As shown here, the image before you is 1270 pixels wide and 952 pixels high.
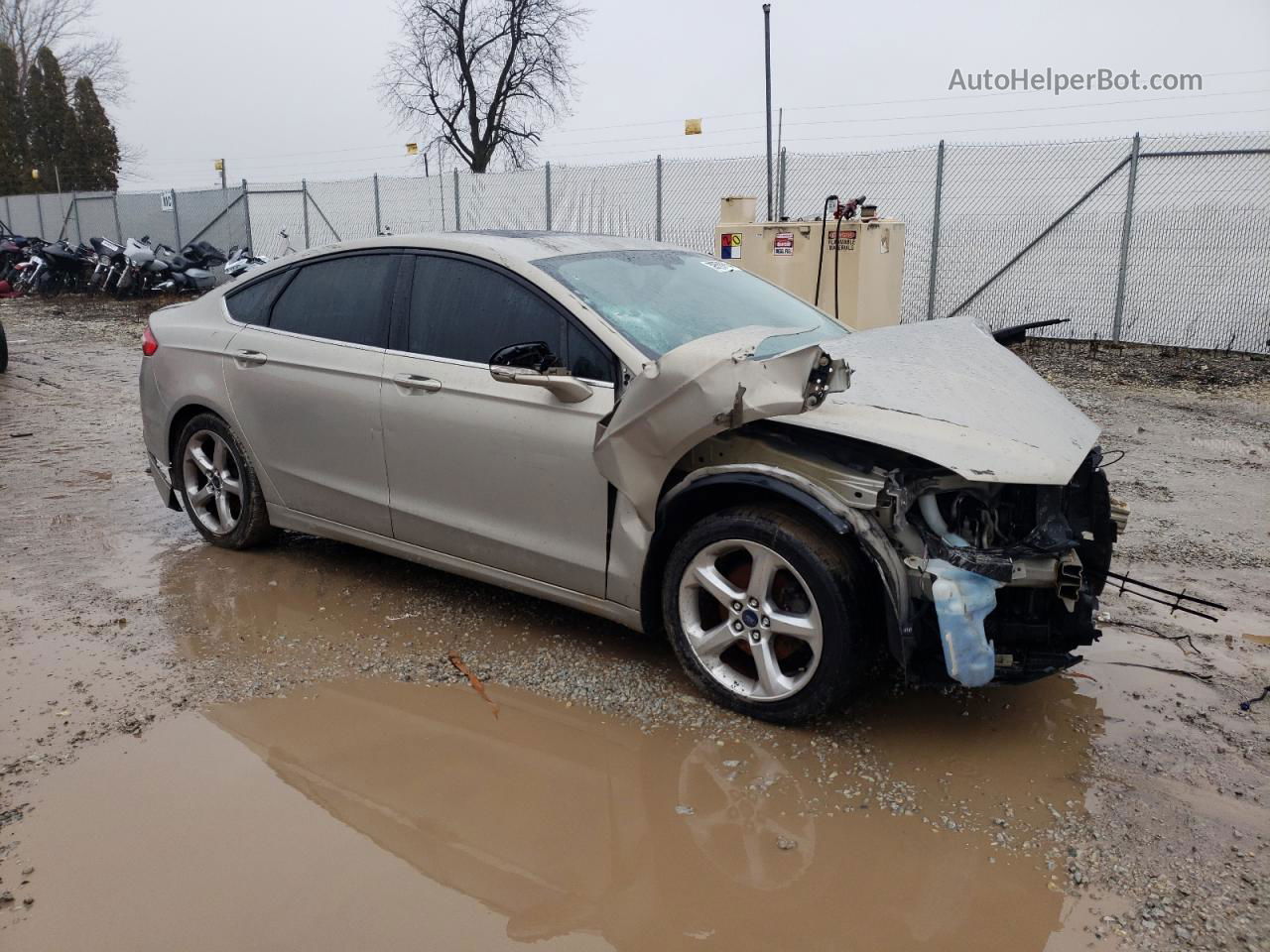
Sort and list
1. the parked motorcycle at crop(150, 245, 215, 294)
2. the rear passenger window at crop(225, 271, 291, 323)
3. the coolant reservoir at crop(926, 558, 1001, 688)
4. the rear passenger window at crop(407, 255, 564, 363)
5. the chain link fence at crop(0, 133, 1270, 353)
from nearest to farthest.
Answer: the coolant reservoir at crop(926, 558, 1001, 688)
the rear passenger window at crop(407, 255, 564, 363)
the rear passenger window at crop(225, 271, 291, 323)
the chain link fence at crop(0, 133, 1270, 353)
the parked motorcycle at crop(150, 245, 215, 294)

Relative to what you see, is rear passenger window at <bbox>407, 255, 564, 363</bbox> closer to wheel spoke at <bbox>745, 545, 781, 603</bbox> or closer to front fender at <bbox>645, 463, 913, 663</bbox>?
front fender at <bbox>645, 463, 913, 663</bbox>

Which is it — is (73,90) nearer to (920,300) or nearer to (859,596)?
(920,300)

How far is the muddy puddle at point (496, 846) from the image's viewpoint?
2.49 metres

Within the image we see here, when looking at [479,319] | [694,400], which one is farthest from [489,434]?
[694,400]

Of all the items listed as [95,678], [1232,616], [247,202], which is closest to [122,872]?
[95,678]

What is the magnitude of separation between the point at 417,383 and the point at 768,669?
184 centimetres

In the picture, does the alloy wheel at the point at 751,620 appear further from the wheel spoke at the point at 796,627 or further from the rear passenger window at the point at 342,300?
the rear passenger window at the point at 342,300

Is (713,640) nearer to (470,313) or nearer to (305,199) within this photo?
(470,313)

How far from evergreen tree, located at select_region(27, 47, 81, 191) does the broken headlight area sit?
159 ft

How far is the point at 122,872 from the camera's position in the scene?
271 centimetres

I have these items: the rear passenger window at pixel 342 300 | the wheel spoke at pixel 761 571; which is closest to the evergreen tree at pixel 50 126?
the rear passenger window at pixel 342 300

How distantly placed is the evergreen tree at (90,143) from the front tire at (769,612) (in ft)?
156

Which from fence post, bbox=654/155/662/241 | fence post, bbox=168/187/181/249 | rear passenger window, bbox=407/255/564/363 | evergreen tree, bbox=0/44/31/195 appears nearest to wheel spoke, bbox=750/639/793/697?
rear passenger window, bbox=407/255/564/363

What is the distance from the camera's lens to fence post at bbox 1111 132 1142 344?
1185 cm
